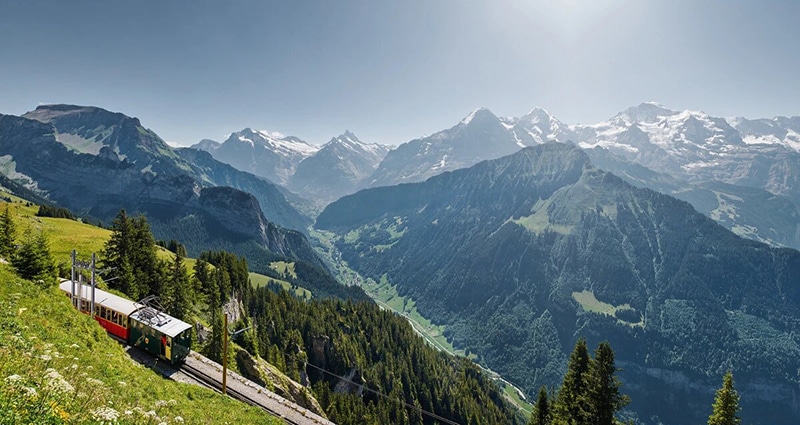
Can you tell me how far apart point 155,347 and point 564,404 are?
47632 mm

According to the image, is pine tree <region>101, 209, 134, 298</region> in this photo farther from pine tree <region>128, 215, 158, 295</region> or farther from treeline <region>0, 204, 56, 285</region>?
treeline <region>0, 204, 56, 285</region>

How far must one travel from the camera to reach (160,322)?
43.4 metres

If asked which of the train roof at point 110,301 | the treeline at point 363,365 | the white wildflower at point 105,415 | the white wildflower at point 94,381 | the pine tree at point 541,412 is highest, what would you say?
the white wildflower at point 105,415

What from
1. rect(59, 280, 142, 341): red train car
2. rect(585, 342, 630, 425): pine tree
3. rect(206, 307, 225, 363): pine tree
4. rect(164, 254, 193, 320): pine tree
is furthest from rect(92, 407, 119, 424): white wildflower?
rect(164, 254, 193, 320): pine tree

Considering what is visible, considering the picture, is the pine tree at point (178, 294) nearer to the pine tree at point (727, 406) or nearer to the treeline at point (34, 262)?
the treeline at point (34, 262)

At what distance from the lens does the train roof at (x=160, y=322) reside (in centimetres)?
4228

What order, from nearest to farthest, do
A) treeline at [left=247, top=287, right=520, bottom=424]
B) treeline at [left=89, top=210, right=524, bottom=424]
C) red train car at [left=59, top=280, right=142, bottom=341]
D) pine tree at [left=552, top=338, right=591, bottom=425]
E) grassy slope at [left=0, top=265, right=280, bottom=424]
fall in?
grassy slope at [left=0, top=265, right=280, bottom=424] < pine tree at [left=552, top=338, right=591, bottom=425] < red train car at [left=59, top=280, right=142, bottom=341] < treeline at [left=89, top=210, right=524, bottom=424] < treeline at [left=247, top=287, right=520, bottom=424]

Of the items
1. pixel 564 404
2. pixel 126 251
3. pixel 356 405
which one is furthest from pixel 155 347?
pixel 356 405

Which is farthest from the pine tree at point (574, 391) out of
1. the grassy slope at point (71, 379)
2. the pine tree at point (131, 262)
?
the pine tree at point (131, 262)

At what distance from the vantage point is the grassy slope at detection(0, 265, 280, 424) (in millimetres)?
16547

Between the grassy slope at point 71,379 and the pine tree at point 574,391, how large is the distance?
32033mm

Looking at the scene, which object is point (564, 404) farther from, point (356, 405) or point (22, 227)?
point (22, 227)

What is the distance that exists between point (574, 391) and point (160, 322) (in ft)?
158

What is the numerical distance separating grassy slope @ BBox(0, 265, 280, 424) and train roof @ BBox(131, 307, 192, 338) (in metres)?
5.34
